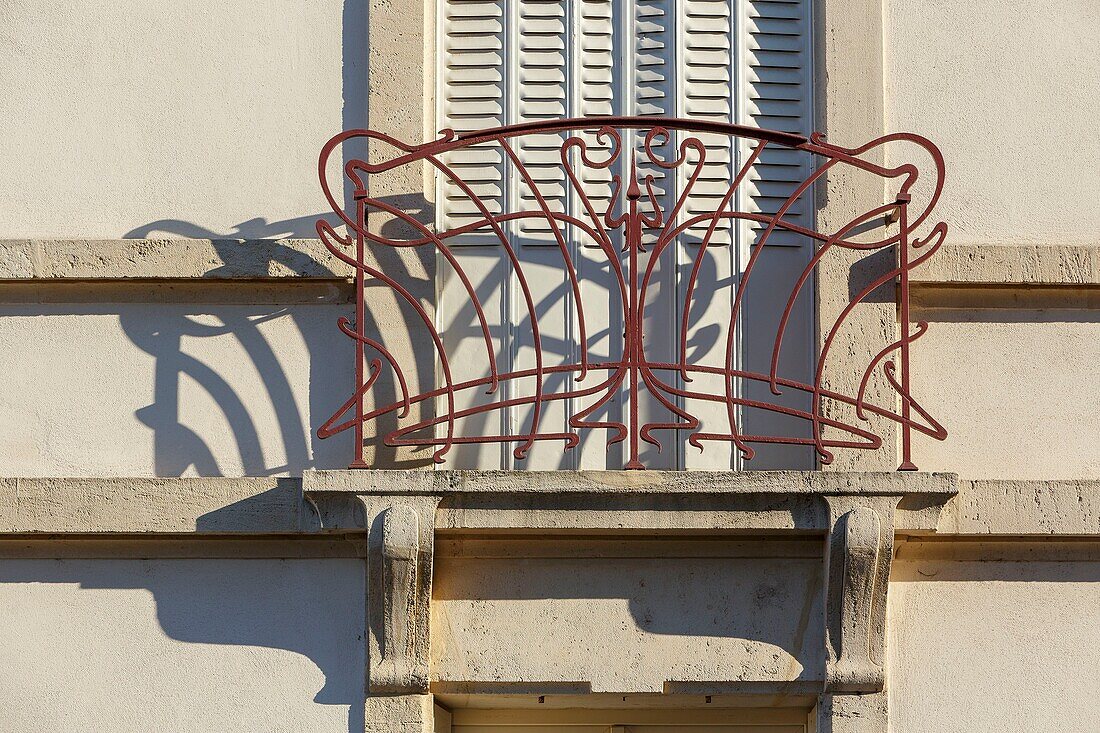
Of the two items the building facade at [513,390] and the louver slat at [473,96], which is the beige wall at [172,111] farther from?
the louver slat at [473,96]

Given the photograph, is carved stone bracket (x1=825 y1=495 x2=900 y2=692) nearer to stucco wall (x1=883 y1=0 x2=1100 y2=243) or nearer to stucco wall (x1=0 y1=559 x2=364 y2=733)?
stucco wall (x1=883 y1=0 x2=1100 y2=243)

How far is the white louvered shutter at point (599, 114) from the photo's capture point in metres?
6.08

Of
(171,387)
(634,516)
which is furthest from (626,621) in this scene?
Result: (171,387)

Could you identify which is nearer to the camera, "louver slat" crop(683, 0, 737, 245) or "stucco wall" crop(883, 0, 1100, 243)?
"stucco wall" crop(883, 0, 1100, 243)

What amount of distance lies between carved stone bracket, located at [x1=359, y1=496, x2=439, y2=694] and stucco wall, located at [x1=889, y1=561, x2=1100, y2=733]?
5.64 feet

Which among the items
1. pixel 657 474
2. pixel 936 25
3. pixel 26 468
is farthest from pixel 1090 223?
pixel 26 468

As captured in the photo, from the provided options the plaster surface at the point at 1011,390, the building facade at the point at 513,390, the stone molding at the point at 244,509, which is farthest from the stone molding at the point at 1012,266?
the stone molding at the point at 244,509

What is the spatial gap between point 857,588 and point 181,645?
8.03ft

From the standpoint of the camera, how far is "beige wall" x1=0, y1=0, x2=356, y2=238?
6035mm

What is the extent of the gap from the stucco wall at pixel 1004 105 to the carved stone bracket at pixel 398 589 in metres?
2.39

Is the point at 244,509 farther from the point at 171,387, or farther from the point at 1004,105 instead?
the point at 1004,105

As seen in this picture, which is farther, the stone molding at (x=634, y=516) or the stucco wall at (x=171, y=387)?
the stucco wall at (x=171, y=387)

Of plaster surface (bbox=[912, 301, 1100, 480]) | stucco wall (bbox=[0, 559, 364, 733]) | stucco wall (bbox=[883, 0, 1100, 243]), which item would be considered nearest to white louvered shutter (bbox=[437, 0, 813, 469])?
stucco wall (bbox=[883, 0, 1100, 243])

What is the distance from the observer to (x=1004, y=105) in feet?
20.1
